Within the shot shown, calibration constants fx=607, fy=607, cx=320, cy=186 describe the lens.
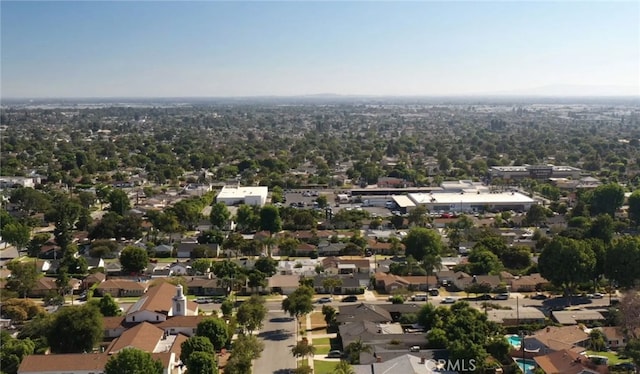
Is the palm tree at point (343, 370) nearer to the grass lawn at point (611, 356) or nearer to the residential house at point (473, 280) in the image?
the grass lawn at point (611, 356)

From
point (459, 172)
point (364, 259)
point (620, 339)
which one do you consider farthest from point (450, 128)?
point (620, 339)

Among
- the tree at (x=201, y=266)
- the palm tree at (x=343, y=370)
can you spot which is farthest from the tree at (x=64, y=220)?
the palm tree at (x=343, y=370)

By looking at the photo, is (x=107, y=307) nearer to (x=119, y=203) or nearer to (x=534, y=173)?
(x=119, y=203)

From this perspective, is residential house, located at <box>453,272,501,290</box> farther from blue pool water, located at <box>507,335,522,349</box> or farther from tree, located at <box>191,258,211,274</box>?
tree, located at <box>191,258,211,274</box>

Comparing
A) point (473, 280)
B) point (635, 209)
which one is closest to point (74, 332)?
point (473, 280)

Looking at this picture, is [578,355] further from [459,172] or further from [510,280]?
[459,172]

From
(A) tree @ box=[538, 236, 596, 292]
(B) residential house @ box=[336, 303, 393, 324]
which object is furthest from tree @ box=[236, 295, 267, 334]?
(A) tree @ box=[538, 236, 596, 292]
